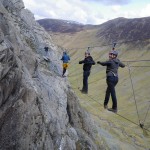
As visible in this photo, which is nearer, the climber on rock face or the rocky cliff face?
the rocky cliff face

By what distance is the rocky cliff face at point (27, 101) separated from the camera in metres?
16.5

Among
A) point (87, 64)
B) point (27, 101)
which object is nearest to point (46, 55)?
point (87, 64)

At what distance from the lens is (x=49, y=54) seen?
108 feet

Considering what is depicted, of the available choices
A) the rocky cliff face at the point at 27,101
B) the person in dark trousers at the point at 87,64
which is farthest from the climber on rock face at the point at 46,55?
the person in dark trousers at the point at 87,64

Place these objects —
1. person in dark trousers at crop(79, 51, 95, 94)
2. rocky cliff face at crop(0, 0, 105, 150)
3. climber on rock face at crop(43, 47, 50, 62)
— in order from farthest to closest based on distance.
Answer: climber on rock face at crop(43, 47, 50, 62), person in dark trousers at crop(79, 51, 95, 94), rocky cliff face at crop(0, 0, 105, 150)

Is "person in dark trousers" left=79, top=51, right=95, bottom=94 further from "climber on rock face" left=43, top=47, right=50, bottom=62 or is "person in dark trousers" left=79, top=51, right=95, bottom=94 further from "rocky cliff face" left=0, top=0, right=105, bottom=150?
"climber on rock face" left=43, top=47, right=50, bottom=62

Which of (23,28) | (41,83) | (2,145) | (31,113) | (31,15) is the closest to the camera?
(2,145)

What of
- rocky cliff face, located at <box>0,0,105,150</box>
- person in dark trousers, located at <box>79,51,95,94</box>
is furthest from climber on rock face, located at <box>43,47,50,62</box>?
person in dark trousers, located at <box>79,51,95,94</box>

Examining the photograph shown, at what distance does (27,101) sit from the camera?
18.3 meters

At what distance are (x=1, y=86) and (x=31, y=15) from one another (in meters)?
20.8

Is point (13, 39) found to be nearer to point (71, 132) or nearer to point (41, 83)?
point (41, 83)

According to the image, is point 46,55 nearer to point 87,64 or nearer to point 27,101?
point 87,64

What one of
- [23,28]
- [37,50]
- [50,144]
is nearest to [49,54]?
[37,50]

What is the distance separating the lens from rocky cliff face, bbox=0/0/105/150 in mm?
16516
